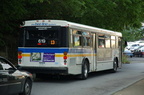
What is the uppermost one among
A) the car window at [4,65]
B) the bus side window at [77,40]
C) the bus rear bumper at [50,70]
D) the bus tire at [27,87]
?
the bus side window at [77,40]

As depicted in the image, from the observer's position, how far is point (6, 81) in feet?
30.0

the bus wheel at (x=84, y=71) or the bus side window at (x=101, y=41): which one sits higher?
the bus side window at (x=101, y=41)

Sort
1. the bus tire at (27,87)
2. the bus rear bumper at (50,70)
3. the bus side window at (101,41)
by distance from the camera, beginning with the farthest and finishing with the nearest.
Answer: the bus side window at (101,41) < the bus rear bumper at (50,70) < the bus tire at (27,87)

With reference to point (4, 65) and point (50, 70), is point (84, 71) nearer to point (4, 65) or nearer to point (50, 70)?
point (50, 70)

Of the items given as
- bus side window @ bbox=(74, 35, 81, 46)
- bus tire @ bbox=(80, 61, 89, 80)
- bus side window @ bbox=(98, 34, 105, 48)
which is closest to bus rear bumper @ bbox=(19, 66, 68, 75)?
bus side window @ bbox=(74, 35, 81, 46)

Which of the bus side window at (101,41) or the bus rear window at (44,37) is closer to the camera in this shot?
the bus rear window at (44,37)

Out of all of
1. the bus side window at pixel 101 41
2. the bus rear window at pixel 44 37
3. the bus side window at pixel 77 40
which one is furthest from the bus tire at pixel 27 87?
the bus side window at pixel 101 41

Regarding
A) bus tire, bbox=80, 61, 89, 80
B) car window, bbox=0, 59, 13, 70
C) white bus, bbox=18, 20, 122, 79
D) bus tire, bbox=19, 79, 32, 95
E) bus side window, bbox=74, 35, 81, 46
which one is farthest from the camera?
bus tire, bbox=80, 61, 89, 80

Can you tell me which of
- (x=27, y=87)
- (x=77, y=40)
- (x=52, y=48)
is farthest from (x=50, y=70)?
(x=27, y=87)

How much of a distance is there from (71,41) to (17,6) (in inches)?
178

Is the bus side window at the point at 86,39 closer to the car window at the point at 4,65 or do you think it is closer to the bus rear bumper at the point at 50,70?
the bus rear bumper at the point at 50,70

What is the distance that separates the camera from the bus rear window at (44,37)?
14984 mm

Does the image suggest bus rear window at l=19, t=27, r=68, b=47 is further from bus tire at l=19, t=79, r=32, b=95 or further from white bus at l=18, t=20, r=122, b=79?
bus tire at l=19, t=79, r=32, b=95

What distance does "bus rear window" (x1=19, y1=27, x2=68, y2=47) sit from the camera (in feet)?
A: 49.2
